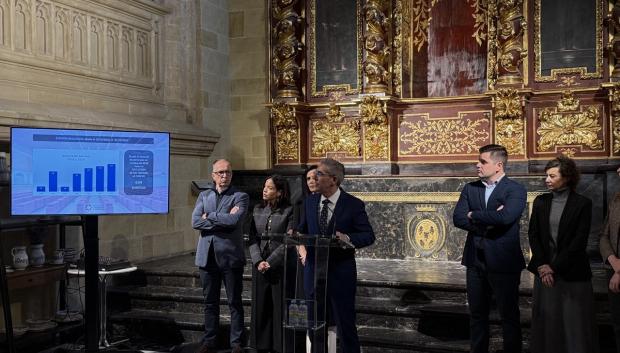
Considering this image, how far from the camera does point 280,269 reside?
567 cm

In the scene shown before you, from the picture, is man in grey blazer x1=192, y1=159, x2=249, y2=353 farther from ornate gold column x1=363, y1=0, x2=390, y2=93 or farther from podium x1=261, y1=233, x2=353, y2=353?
ornate gold column x1=363, y1=0, x2=390, y2=93

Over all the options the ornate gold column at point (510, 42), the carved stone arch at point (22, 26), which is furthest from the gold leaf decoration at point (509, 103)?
the carved stone arch at point (22, 26)

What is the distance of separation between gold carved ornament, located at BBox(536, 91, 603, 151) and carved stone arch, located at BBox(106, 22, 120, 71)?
506 cm

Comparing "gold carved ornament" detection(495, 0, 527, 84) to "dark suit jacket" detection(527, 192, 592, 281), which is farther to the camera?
"gold carved ornament" detection(495, 0, 527, 84)

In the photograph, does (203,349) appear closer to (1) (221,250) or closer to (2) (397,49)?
(1) (221,250)

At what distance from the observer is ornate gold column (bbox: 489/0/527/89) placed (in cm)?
805

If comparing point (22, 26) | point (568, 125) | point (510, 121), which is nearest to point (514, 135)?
point (510, 121)

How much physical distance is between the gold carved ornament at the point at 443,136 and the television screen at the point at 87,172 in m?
4.63

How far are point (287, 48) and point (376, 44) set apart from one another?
1274 mm

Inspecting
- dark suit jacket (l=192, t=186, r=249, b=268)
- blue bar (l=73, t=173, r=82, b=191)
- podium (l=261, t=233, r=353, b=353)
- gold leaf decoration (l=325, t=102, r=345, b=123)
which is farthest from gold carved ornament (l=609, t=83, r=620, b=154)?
→ blue bar (l=73, t=173, r=82, b=191)

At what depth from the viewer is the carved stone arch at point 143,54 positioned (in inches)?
330

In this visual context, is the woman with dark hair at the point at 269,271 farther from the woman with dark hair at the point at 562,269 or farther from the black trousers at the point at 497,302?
the woman with dark hair at the point at 562,269

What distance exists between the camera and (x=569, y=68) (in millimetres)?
8047

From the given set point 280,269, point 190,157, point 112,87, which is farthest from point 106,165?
point 190,157
